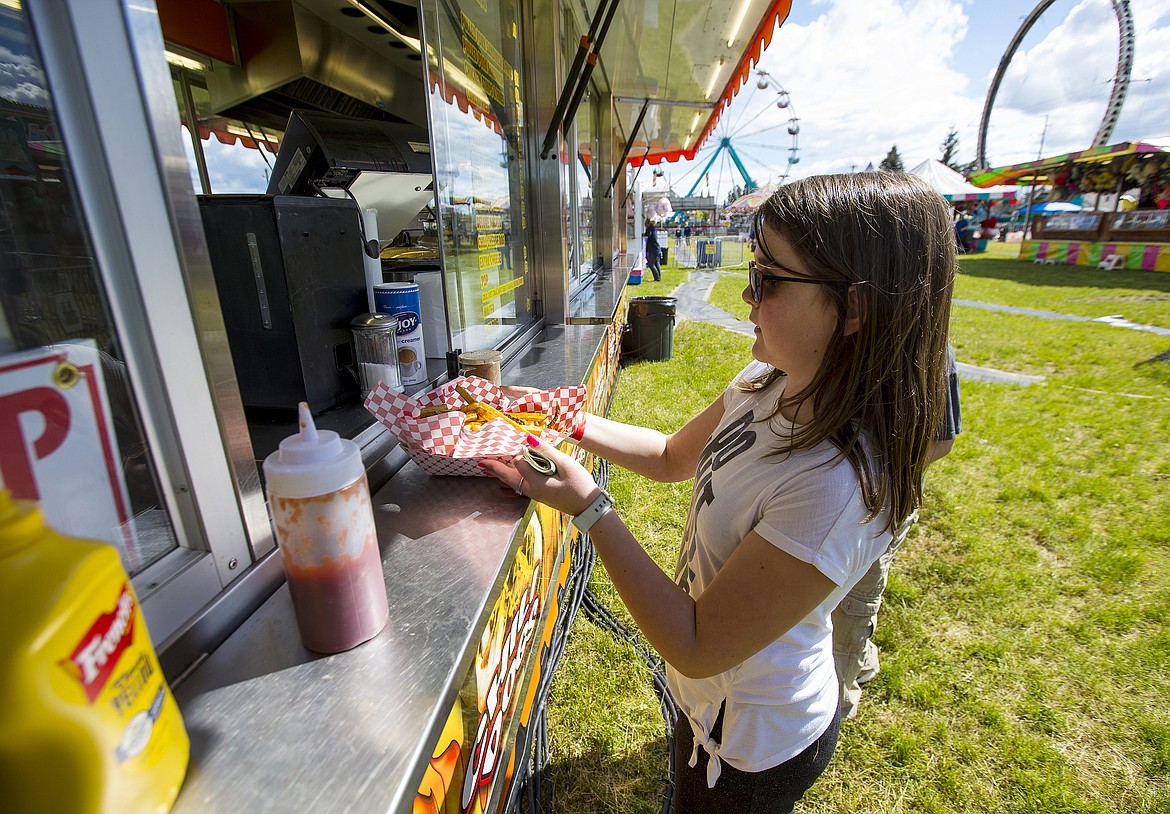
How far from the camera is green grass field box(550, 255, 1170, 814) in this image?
207cm

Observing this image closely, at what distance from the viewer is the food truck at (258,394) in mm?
618

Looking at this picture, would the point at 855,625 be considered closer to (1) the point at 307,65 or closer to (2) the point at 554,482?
(2) the point at 554,482

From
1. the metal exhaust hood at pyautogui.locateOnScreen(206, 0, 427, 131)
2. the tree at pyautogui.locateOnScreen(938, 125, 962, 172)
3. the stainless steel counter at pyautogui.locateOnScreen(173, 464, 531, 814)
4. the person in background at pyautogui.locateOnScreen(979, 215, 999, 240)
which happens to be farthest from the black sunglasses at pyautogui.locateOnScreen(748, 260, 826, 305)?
the tree at pyautogui.locateOnScreen(938, 125, 962, 172)

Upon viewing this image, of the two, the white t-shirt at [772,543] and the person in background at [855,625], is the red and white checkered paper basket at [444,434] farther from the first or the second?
the person in background at [855,625]

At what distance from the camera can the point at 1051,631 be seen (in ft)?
9.04

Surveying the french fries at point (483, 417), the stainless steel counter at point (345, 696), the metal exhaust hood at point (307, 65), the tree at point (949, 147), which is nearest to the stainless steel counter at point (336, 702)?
the stainless steel counter at point (345, 696)

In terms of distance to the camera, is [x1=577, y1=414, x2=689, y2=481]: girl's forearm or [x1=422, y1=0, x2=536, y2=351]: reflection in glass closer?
[x1=577, y1=414, x2=689, y2=481]: girl's forearm

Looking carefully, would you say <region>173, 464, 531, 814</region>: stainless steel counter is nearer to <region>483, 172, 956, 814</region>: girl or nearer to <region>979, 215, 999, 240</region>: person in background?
<region>483, 172, 956, 814</region>: girl

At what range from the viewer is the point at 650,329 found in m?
7.15

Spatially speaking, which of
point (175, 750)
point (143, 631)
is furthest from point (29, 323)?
point (175, 750)

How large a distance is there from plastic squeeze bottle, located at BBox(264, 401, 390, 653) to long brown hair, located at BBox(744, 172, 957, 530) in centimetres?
81

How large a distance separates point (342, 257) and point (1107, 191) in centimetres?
3012

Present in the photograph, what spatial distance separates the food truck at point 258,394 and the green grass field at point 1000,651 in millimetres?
431

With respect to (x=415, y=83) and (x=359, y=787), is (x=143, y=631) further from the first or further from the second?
(x=415, y=83)
